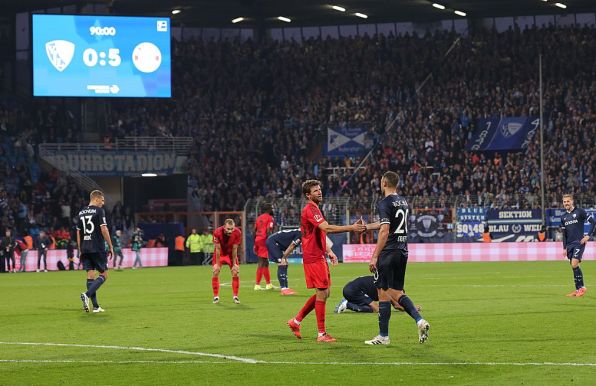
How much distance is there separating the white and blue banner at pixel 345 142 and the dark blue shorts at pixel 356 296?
145 feet

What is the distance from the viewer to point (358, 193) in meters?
61.4

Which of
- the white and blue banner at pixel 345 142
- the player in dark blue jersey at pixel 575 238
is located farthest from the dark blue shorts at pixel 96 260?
the white and blue banner at pixel 345 142

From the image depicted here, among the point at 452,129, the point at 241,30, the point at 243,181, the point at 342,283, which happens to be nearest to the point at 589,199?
the point at 452,129

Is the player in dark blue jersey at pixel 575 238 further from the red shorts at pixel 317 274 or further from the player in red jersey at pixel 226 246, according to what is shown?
the red shorts at pixel 317 274

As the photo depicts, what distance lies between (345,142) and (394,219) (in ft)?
163

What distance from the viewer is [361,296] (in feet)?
69.8

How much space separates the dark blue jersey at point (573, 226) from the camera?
86.0 ft

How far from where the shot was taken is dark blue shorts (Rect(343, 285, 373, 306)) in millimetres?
21109

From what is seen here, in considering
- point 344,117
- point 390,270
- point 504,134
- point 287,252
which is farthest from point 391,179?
point 344,117

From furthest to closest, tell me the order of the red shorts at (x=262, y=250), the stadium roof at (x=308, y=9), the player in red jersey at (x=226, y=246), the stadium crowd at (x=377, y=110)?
the stadium roof at (x=308, y=9) → the stadium crowd at (x=377, y=110) → the red shorts at (x=262, y=250) → the player in red jersey at (x=226, y=246)

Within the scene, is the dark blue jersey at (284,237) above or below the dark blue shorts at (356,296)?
above

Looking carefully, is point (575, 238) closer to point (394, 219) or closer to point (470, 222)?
point (394, 219)

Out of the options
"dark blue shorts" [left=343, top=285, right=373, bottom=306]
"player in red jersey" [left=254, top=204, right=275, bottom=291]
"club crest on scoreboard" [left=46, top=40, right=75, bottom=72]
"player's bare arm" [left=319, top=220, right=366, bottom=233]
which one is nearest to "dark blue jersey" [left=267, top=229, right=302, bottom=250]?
"player in red jersey" [left=254, top=204, right=275, bottom=291]

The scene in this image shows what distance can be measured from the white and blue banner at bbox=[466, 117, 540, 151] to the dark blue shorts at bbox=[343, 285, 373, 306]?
43.1 m
